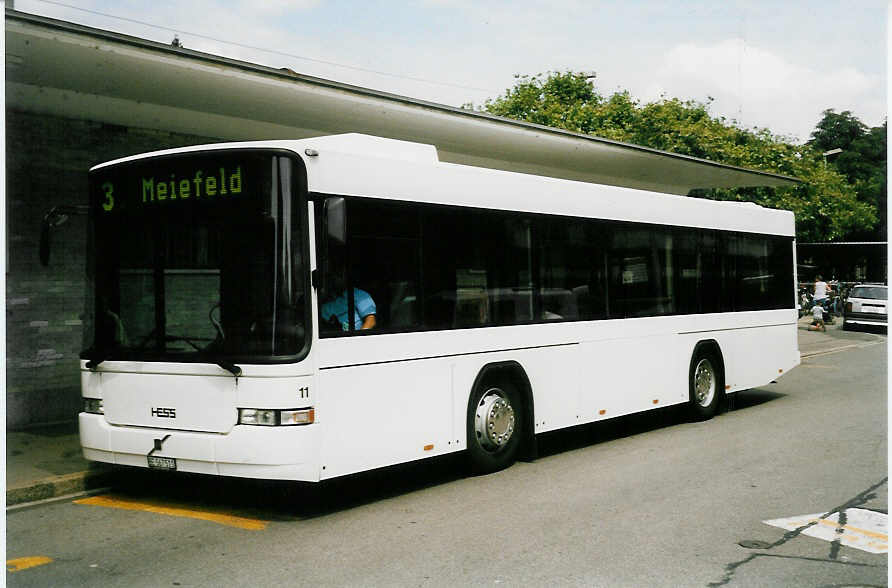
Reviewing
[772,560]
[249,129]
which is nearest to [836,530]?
[772,560]

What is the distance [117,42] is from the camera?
909 centimetres

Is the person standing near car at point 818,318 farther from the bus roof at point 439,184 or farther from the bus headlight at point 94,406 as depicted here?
the bus headlight at point 94,406

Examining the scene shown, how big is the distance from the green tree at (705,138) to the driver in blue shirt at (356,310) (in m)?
23.6

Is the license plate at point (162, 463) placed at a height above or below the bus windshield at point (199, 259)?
below

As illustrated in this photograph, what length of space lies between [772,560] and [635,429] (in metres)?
6.02

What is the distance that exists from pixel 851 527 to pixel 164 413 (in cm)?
521

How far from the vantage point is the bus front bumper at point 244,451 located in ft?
22.4

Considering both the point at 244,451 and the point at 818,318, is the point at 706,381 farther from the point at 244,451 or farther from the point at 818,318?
the point at 818,318

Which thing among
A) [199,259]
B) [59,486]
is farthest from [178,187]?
[59,486]

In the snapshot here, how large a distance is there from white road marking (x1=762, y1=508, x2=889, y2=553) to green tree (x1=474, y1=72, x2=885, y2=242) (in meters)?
22.9

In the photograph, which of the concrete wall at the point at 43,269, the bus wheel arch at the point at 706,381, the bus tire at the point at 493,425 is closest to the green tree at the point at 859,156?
the bus wheel arch at the point at 706,381

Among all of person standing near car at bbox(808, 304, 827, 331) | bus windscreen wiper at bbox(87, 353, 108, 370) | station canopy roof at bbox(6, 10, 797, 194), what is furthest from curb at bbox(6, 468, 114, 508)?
person standing near car at bbox(808, 304, 827, 331)

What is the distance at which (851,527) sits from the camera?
6695mm

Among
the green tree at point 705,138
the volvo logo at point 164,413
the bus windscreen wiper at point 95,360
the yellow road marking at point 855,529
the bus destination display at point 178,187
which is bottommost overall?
the yellow road marking at point 855,529
